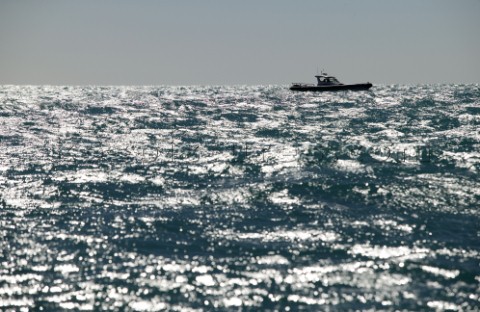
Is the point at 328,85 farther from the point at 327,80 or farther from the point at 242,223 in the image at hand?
the point at 242,223

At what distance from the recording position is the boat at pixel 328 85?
12549 cm

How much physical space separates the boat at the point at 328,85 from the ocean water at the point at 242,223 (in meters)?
51.5

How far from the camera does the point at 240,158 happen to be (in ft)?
197

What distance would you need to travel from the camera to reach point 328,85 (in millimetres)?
131500

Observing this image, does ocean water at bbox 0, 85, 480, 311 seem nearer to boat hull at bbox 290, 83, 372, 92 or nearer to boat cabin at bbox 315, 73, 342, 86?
boat hull at bbox 290, 83, 372, 92

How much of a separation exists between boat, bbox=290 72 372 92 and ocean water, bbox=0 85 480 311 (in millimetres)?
51531

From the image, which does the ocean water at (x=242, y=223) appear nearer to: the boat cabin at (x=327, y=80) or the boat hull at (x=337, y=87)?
the boat hull at (x=337, y=87)

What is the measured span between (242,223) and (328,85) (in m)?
102

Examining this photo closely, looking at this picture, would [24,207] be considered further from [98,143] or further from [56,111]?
[56,111]

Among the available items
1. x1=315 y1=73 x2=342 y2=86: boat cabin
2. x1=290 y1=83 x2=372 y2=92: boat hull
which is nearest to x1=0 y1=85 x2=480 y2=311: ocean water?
x1=290 y1=83 x2=372 y2=92: boat hull

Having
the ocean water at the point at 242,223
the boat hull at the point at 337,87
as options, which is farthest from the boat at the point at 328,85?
the ocean water at the point at 242,223

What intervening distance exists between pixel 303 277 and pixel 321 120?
7632cm

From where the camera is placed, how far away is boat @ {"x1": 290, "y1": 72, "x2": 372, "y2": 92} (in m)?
125

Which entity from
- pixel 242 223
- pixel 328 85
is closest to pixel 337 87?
pixel 328 85
